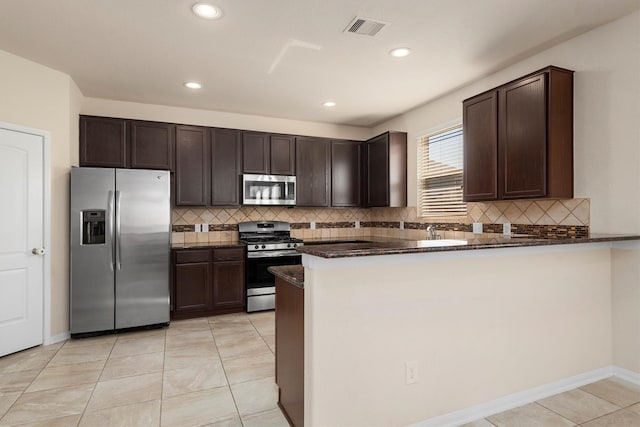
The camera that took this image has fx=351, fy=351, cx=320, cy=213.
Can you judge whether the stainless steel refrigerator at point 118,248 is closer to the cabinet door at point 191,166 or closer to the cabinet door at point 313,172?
the cabinet door at point 191,166

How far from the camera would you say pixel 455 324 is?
6.77 feet

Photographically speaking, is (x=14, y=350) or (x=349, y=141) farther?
(x=349, y=141)

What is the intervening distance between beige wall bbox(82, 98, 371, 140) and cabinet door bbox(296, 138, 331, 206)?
1.18ft

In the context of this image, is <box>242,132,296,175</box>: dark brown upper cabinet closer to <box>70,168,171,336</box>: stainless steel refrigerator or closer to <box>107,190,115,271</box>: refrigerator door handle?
<box>70,168,171,336</box>: stainless steel refrigerator

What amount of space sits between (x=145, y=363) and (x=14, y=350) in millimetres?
1301

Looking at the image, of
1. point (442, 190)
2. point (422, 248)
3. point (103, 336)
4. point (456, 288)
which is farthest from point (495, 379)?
point (103, 336)

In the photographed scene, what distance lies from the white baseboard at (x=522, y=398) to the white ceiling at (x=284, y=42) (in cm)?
259

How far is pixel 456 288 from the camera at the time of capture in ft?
6.72

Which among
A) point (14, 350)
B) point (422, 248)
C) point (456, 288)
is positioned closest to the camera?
point (422, 248)

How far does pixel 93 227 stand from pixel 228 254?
1466mm

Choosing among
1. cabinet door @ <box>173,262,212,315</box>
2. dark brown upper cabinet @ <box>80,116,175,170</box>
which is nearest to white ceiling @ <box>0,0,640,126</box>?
dark brown upper cabinet @ <box>80,116,175,170</box>

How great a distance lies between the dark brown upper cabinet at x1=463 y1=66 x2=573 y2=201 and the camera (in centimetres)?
271

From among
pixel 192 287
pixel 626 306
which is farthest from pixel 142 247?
pixel 626 306

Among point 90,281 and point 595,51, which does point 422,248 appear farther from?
point 90,281
